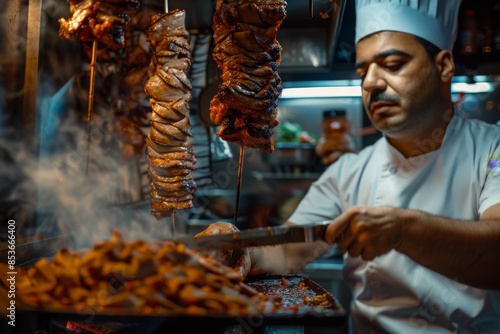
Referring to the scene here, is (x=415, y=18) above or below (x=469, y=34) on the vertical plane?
below

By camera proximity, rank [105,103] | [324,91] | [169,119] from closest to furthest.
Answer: [169,119]
[105,103]
[324,91]

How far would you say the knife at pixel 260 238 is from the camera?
1606mm

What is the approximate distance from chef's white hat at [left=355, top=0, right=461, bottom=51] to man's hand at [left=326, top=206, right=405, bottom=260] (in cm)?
127

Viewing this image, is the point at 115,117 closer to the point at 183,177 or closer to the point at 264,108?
the point at 183,177

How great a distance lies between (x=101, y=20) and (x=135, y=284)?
1.59 m

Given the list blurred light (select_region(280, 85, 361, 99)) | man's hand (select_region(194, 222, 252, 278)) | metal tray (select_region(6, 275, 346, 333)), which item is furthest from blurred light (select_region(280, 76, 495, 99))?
metal tray (select_region(6, 275, 346, 333))

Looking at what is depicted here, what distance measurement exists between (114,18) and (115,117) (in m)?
1.13

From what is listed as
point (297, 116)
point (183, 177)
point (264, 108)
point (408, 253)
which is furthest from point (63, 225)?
point (297, 116)

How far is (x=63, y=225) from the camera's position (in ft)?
10.9

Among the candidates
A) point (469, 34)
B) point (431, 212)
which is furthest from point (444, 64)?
point (469, 34)

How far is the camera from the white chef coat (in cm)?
243

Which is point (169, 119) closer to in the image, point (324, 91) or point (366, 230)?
point (366, 230)

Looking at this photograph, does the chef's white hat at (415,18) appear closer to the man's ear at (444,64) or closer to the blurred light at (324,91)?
the man's ear at (444,64)

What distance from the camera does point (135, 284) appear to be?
52.9 inches
